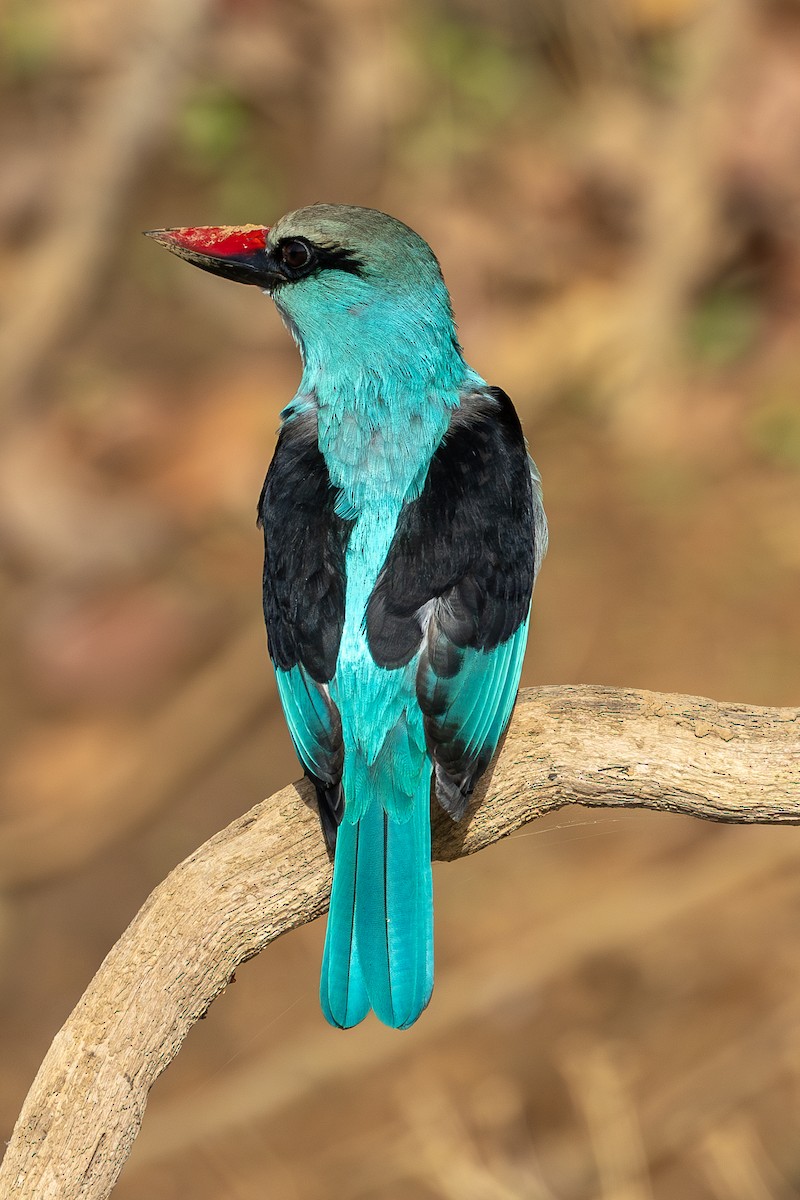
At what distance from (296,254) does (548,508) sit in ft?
11.5

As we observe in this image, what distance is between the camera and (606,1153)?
13.6 ft

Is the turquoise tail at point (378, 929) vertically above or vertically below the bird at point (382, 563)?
below

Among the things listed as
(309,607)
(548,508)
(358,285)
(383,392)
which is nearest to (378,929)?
(309,607)

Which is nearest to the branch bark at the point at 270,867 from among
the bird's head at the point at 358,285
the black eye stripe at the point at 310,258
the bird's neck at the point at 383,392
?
the bird's neck at the point at 383,392

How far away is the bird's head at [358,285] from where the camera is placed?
288 cm

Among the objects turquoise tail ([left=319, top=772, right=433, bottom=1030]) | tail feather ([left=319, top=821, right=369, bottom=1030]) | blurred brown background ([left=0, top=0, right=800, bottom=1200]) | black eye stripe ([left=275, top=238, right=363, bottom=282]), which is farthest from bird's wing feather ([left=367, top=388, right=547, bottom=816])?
blurred brown background ([left=0, top=0, right=800, bottom=1200])

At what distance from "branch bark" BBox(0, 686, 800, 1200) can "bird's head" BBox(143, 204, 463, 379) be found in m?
0.77

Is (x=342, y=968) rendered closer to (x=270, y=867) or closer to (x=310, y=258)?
(x=270, y=867)

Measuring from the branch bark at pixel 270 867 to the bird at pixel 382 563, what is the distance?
0.38 ft

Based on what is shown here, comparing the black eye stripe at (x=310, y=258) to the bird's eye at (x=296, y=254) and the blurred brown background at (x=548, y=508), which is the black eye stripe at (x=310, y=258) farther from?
the blurred brown background at (x=548, y=508)

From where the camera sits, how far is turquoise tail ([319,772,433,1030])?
2369mm

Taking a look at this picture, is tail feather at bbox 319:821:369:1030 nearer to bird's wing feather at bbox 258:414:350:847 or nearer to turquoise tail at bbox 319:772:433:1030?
turquoise tail at bbox 319:772:433:1030

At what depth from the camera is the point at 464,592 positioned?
8.43 ft

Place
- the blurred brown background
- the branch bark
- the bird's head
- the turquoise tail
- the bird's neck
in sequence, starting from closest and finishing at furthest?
the branch bark, the turquoise tail, the bird's neck, the bird's head, the blurred brown background
